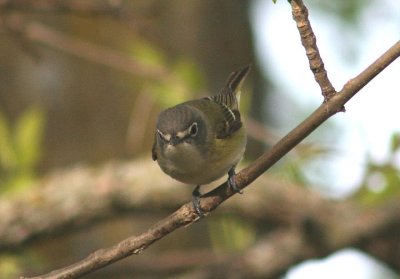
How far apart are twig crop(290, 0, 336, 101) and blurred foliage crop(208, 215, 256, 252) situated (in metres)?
2.52

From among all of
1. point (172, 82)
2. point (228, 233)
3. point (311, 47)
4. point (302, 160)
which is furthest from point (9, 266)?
point (311, 47)

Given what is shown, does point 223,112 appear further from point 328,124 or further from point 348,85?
point 328,124

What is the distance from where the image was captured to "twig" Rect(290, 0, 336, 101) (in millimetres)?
2268

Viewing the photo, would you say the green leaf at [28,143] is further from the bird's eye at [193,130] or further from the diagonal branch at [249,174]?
the diagonal branch at [249,174]

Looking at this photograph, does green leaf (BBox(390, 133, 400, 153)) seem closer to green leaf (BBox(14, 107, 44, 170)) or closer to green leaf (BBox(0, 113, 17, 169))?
green leaf (BBox(14, 107, 44, 170))

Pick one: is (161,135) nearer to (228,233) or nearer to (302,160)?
(302,160)

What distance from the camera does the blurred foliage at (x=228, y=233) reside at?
4859 millimetres

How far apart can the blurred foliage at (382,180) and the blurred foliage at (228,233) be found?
29.6 inches

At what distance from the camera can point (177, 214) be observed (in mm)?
2643

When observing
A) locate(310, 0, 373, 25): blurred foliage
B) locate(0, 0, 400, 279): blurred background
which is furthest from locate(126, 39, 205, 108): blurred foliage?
locate(310, 0, 373, 25): blurred foliage

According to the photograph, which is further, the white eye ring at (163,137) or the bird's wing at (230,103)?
the bird's wing at (230,103)

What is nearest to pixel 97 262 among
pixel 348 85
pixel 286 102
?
pixel 348 85

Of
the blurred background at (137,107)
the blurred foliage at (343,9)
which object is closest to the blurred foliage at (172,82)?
the blurred background at (137,107)

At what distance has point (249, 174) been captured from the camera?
2.47 metres
